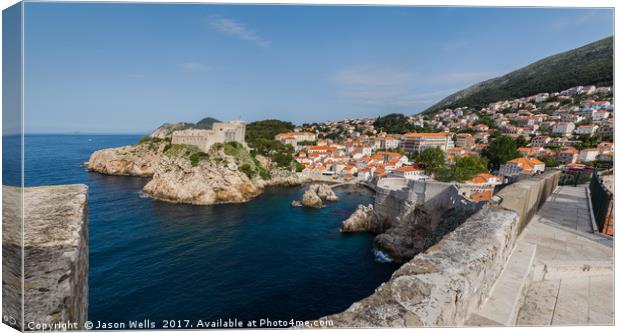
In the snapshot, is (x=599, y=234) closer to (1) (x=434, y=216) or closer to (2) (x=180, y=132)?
(1) (x=434, y=216)

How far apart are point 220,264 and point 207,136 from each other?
20613 mm

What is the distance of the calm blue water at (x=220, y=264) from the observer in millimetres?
8805

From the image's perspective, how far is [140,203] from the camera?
21188 millimetres

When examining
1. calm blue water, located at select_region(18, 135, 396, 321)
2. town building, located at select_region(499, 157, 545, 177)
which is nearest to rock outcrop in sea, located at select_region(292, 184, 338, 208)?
calm blue water, located at select_region(18, 135, 396, 321)

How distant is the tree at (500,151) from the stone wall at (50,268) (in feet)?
73.4

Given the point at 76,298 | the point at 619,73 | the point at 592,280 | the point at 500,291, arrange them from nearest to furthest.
Result: the point at 76,298 → the point at 500,291 → the point at 619,73 → the point at 592,280

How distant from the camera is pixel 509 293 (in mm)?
3086

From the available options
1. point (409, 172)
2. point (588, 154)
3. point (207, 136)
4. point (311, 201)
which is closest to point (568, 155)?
A: point (588, 154)

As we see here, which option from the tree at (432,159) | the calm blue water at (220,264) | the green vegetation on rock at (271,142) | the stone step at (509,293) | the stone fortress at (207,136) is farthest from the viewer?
the green vegetation on rock at (271,142)

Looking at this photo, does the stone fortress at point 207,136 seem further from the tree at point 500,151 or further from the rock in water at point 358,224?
the tree at point 500,151

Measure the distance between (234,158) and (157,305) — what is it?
21707 mm

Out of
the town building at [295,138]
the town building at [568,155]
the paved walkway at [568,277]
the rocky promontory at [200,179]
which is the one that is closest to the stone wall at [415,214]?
the paved walkway at [568,277]

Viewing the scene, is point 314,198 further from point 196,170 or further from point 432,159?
point 432,159

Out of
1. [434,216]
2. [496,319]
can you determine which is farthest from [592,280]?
[434,216]
